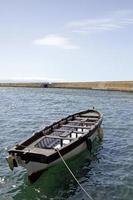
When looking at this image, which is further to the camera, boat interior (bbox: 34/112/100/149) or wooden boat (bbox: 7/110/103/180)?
boat interior (bbox: 34/112/100/149)

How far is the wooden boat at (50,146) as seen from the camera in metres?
16.8

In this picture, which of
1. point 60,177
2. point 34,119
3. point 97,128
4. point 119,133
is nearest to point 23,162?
point 60,177

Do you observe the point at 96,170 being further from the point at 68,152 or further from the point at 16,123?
the point at 16,123

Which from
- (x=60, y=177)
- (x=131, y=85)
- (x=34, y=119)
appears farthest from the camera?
(x=131, y=85)

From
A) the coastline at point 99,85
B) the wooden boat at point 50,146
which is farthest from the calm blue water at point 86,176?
the coastline at point 99,85

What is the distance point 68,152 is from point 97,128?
6.79 m

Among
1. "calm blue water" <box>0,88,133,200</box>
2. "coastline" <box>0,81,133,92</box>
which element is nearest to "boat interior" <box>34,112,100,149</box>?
"calm blue water" <box>0,88,133,200</box>

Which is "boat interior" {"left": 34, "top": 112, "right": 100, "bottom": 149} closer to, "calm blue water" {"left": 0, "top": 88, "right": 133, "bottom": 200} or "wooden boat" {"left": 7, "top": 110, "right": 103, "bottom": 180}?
"wooden boat" {"left": 7, "top": 110, "right": 103, "bottom": 180}

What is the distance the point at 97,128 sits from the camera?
2548cm

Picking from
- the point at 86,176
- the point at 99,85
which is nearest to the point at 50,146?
the point at 86,176

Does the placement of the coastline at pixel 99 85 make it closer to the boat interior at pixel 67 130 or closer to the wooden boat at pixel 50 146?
the boat interior at pixel 67 130

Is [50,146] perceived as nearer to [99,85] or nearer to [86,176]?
[86,176]

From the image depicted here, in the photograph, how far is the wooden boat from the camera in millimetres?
16812

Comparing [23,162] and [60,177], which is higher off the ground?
[23,162]
